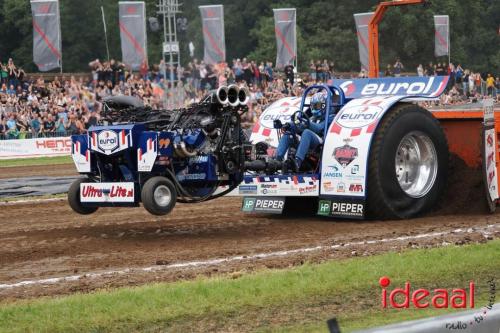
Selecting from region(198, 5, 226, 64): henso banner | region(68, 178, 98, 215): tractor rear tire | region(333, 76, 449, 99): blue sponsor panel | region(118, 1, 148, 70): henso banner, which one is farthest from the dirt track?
region(198, 5, 226, 64): henso banner

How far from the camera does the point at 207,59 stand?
3806 centimetres

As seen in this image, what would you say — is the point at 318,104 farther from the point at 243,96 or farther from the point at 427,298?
the point at 427,298

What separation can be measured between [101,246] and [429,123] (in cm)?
440

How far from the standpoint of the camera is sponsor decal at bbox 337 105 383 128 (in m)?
11.5

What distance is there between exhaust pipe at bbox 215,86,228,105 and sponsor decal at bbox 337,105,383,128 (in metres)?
1.54

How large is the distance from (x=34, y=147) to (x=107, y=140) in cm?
2036

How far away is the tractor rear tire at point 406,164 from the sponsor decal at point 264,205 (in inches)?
50.6

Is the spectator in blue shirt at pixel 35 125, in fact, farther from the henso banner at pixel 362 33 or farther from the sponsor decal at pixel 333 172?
the sponsor decal at pixel 333 172

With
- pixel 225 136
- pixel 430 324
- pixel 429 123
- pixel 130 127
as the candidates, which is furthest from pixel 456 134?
pixel 430 324

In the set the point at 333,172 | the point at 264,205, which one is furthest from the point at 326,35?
the point at 333,172

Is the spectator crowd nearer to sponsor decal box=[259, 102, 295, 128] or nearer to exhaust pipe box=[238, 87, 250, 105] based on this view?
sponsor decal box=[259, 102, 295, 128]

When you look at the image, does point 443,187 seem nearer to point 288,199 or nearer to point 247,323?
point 288,199

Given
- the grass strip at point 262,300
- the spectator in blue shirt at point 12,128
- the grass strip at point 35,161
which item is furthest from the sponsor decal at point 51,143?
the grass strip at point 262,300

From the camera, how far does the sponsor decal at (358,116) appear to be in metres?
11.5
